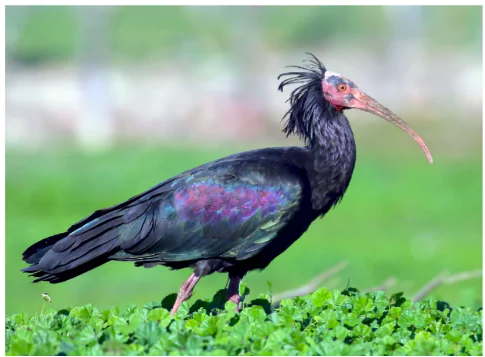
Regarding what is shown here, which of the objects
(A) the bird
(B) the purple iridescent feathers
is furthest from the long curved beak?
(B) the purple iridescent feathers

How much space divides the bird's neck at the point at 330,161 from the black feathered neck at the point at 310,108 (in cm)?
2

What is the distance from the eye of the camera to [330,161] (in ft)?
24.5

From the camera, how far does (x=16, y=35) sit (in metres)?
34.8

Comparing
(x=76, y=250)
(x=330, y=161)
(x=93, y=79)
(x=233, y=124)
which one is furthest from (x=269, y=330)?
(x=233, y=124)

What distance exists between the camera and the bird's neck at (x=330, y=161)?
24.2 ft

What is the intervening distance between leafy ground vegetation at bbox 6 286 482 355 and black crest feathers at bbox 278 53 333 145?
4.27 feet

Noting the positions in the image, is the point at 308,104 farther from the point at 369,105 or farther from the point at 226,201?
the point at 226,201

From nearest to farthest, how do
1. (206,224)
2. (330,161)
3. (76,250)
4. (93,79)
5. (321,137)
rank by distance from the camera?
(76,250) → (206,224) → (330,161) → (321,137) → (93,79)

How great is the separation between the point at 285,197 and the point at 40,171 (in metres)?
13.2

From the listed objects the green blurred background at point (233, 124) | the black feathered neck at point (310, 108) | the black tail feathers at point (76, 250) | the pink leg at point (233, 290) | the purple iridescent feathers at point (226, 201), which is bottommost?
the pink leg at point (233, 290)

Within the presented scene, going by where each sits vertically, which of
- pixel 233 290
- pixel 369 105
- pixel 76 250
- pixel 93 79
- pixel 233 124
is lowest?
pixel 233 290

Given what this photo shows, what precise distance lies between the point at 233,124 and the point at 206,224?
21523 mm

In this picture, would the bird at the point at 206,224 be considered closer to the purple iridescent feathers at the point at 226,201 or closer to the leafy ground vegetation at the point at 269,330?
the purple iridescent feathers at the point at 226,201

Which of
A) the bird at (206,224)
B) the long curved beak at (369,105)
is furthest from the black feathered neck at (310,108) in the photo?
the bird at (206,224)
